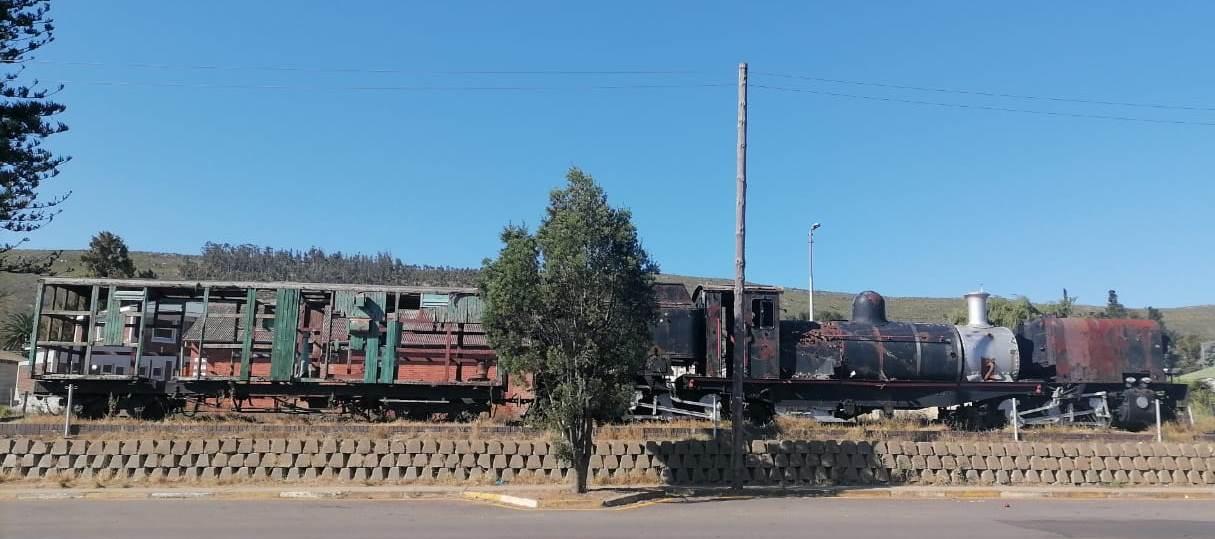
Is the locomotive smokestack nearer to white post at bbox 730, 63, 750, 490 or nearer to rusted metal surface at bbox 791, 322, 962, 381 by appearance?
rusted metal surface at bbox 791, 322, 962, 381

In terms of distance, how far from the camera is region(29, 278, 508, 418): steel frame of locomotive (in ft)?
61.2

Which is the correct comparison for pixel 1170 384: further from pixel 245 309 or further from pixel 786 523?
pixel 245 309

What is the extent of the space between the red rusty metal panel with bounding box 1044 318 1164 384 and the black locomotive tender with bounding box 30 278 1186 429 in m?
0.04

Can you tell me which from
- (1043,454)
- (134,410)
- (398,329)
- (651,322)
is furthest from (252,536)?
(1043,454)

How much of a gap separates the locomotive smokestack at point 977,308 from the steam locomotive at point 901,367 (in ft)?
3.48

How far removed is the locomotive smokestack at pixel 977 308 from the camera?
928 inches

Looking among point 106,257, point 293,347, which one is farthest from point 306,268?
point 293,347

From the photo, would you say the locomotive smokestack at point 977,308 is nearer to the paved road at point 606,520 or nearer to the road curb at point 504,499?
the paved road at point 606,520

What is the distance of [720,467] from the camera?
16.7 m

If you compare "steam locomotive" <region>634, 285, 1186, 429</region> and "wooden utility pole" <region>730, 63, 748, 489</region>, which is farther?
"steam locomotive" <region>634, 285, 1186, 429</region>

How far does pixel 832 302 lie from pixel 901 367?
7023 cm

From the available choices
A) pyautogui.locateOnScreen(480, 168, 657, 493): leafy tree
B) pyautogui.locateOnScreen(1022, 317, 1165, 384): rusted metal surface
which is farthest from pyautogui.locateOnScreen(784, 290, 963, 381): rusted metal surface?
pyautogui.locateOnScreen(480, 168, 657, 493): leafy tree

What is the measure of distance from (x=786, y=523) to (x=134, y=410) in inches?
595

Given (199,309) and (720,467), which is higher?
(199,309)
